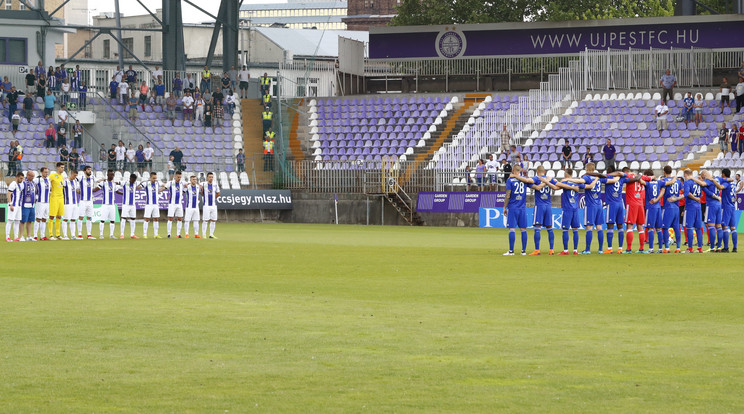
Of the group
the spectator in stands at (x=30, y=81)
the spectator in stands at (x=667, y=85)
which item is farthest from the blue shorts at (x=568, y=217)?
the spectator in stands at (x=30, y=81)

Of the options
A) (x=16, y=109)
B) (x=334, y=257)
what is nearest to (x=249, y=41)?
(x=16, y=109)

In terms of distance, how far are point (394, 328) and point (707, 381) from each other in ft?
13.5

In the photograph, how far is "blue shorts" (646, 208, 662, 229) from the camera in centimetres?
2667

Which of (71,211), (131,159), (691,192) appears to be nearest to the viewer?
(691,192)

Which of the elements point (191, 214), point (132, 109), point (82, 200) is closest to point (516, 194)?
point (191, 214)

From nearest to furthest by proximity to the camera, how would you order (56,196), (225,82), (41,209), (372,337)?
(372,337), (41,209), (56,196), (225,82)

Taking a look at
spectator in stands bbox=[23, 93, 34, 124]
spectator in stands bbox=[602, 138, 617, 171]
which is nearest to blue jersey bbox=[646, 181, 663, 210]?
spectator in stands bbox=[602, 138, 617, 171]

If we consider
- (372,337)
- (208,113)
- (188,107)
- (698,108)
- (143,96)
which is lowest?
(372,337)

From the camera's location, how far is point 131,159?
5131cm

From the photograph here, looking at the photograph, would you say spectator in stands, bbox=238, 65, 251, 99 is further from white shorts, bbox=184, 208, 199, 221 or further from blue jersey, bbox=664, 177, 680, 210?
blue jersey, bbox=664, 177, 680, 210

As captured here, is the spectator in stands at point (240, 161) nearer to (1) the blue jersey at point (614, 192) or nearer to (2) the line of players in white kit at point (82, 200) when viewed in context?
(2) the line of players in white kit at point (82, 200)

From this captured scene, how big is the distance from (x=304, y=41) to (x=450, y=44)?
1880 inches

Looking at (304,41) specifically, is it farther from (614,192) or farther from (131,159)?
(614,192)

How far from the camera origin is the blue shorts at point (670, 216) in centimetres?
2661
